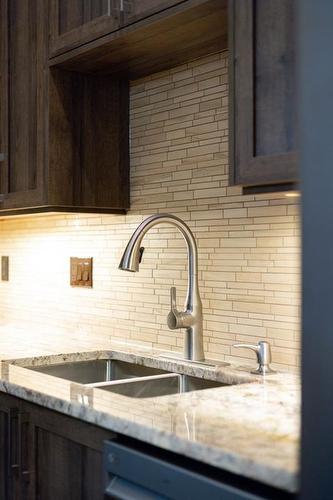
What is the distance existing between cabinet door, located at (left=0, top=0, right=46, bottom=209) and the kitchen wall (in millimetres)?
319

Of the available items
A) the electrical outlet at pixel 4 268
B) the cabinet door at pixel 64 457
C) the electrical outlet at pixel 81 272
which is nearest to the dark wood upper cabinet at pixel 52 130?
the electrical outlet at pixel 81 272

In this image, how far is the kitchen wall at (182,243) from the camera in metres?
1.95

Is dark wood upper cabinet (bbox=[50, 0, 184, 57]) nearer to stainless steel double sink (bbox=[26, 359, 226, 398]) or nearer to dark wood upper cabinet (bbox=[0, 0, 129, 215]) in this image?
dark wood upper cabinet (bbox=[0, 0, 129, 215])

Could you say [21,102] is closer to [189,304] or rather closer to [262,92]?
[189,304]

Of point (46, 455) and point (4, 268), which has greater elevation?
point (4, 268)

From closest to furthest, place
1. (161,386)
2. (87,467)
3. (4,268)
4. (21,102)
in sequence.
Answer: (87,467) < (161,386) < (21,102) < (4,268)

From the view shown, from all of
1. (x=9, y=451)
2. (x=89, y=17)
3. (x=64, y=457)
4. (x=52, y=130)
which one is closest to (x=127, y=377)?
(x=9, y=451)

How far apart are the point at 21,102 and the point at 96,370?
96 cm

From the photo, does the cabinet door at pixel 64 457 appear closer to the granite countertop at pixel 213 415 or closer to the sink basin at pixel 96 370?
the granite countertop at pixel 213 415

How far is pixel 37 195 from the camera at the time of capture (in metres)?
2.35

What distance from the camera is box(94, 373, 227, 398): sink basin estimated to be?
1.98 meters

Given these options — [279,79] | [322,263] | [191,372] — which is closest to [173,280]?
[191,372]

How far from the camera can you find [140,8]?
191 cm

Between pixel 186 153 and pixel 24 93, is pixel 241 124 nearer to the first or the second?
pixel 186 153
